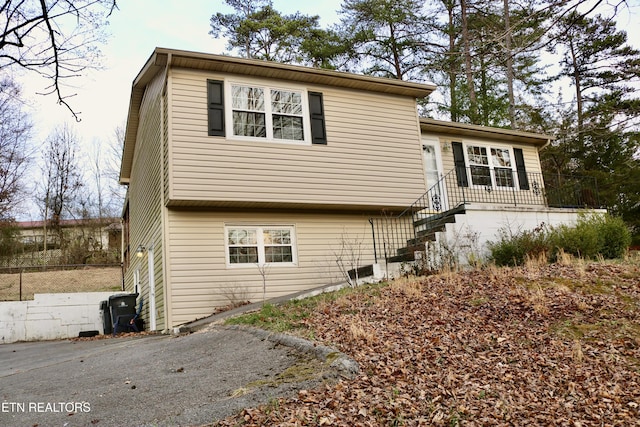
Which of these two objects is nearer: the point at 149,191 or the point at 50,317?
the point at 149,191

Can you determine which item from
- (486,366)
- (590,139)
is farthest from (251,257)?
(590,139)

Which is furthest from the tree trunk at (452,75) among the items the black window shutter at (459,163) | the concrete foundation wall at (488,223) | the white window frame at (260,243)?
the white window frame at (260,243)

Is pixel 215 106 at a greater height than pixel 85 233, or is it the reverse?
pixel 215 106

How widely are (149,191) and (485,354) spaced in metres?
9.97

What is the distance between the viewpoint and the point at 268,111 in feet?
36.9

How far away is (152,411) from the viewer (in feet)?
13.7

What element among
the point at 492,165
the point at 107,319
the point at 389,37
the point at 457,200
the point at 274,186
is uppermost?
the point at 389,37

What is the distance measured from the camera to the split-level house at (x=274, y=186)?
34.4 ft

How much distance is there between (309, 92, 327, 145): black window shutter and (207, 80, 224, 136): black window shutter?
214cm

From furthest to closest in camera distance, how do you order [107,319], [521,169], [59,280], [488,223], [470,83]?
[470,83], [59,280], [521,169], [107,319], [488,223]

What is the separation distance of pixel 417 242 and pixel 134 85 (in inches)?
333

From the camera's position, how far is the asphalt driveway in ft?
13.5

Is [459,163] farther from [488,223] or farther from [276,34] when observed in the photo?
[276,34]

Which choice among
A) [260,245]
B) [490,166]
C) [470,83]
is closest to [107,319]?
[260,245]
